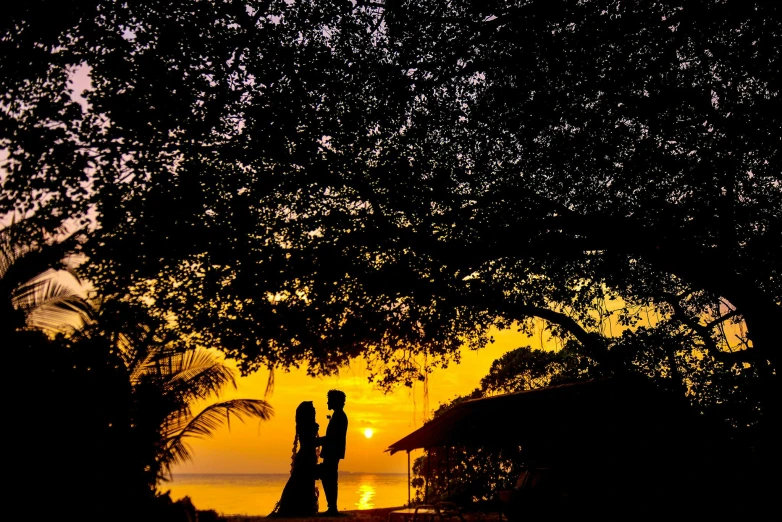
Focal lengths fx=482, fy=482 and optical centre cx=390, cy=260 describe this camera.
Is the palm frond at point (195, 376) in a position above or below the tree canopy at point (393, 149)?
below

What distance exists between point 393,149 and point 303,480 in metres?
7.22

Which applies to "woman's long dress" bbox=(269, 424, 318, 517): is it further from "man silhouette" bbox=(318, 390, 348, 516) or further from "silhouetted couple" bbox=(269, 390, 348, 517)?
"man silhouette" bbox=(318, 390, 348, 516)

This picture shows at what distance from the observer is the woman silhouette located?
404 inches

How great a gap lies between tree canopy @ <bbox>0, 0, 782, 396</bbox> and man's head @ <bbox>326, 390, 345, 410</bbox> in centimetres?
136

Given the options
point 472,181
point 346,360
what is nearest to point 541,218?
point 472,181

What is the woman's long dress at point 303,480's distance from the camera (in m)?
10.3

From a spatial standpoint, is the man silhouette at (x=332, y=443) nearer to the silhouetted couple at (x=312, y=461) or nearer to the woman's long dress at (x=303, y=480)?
the silhouetted couple at (x=312, y=461)

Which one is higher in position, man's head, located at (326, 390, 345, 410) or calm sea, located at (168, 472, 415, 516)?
man's head, located at (326, 390, 345, 410)

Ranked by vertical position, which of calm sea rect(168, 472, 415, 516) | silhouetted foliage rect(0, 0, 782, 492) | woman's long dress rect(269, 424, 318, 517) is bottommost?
calm sea rect(168, 472, 415, 516)

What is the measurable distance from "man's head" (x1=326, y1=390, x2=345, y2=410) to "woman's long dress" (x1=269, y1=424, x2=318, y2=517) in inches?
28.1

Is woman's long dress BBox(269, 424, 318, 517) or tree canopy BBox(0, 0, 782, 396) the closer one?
tree canopy BBox(0, 0, 782, 396)

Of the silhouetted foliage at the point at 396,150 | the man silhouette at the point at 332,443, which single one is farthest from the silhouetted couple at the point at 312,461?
the silhouetted foliage at the point at 396,150

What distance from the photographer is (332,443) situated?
10.3m

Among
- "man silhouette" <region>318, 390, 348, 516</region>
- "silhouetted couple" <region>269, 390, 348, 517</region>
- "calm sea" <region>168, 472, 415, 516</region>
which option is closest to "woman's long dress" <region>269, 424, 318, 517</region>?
"silhouetted couple" <region>269, 390, 348, 517</region>
